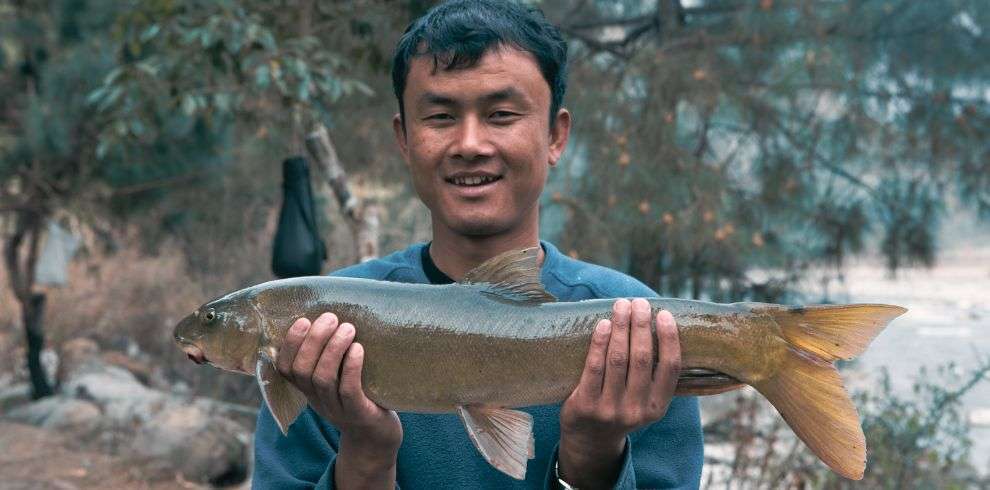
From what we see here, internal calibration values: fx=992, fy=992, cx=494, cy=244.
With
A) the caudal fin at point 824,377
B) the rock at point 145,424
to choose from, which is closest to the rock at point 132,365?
the rock at point 145,424

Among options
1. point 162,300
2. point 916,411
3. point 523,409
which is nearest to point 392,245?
point 162,300

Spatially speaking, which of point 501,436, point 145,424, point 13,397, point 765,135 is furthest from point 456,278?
point 13,397

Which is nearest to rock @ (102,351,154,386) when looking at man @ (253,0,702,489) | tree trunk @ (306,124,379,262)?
tree trunk @ (306,124,379,262)

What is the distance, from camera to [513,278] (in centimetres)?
196

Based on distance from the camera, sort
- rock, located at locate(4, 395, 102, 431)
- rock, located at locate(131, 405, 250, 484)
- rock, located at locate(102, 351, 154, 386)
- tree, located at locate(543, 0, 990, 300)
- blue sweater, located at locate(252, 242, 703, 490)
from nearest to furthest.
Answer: blue sweater, located at locate(252, 242, 703, 490), tree, located at locate(543, 0, 990, 300), rock, located at locate(131, 405, 250, 484), rock, located at locate(4, 395, 102, 431), rock, located at locate(102, 351, 154, 386)

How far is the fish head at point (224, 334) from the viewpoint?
1949 mm

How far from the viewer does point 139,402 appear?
29.8 feet

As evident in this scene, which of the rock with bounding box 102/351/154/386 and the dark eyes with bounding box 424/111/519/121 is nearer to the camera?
the dark eyes with bounding box 424/111/519/121

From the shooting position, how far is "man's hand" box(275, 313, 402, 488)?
6.09ft

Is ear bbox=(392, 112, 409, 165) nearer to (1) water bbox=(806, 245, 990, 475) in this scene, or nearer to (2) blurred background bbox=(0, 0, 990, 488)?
(1) water bbox=(806, 245, 990, 475)

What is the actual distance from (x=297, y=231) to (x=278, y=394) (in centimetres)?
383

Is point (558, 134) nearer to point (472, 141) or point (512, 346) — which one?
point (472, 141)

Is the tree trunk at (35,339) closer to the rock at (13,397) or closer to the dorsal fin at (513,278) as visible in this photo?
the rock at (13,397)

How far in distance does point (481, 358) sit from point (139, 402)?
795 centimetres
